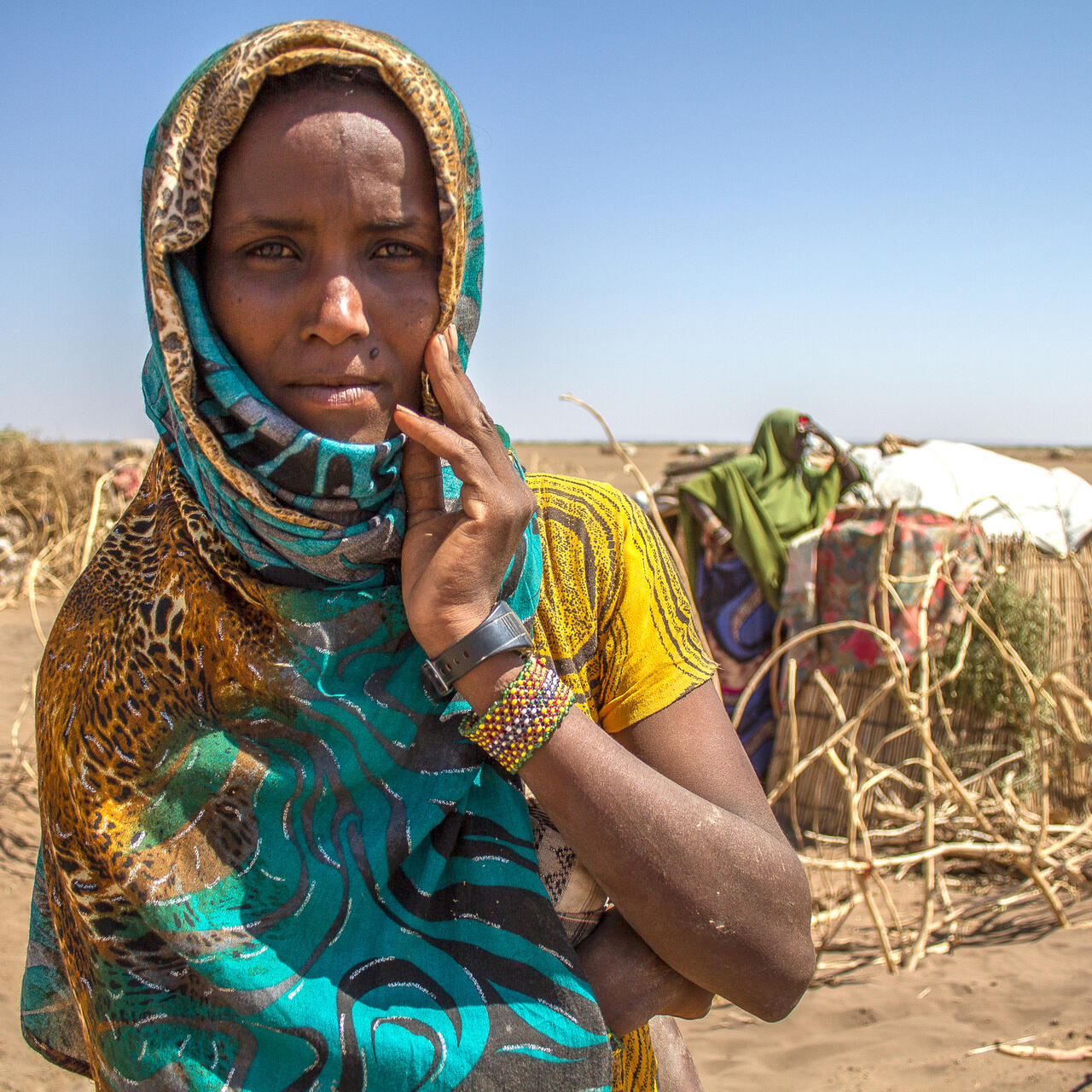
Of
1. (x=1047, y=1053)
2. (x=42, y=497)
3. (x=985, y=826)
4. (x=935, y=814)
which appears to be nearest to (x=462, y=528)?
(x=1047, y=1053)

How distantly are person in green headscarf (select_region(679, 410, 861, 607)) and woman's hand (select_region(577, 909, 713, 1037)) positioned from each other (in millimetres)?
4707

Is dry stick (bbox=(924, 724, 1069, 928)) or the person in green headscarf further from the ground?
the person in green headscarf

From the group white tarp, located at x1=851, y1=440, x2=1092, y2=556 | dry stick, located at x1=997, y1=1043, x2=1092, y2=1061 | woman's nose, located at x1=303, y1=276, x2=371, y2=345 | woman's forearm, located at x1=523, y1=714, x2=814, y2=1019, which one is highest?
woman's nose, located at x1=303, y1=276, x2=371, y2=345

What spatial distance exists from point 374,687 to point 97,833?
0.36 meters

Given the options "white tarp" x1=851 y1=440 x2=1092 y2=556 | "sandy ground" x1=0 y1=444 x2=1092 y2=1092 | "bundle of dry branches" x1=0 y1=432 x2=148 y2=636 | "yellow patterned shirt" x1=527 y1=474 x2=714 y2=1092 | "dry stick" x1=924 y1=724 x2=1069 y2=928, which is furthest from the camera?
"bundle of dry branches" x1=0 y1=432 x2=148 y2=636

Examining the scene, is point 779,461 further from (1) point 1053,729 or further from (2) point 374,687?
(2) point 374,687

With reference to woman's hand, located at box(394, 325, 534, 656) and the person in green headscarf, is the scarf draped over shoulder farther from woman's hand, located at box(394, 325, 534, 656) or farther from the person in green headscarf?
the person in green headscarf

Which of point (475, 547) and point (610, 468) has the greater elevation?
point (475, 547)

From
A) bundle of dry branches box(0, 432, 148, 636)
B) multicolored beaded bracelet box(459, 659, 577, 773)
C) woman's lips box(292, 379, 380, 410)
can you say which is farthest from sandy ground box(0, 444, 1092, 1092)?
bundle of dry branches box(0, 432, 148, 636)

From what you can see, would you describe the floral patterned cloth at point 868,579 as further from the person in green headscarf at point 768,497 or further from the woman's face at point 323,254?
the woman's face at point 323,254

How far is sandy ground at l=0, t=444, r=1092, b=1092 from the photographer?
315 centimetres

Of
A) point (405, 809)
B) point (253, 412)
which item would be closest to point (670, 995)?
point (405, 809)

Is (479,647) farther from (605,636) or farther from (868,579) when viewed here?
(868,579)

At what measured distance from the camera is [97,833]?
1.13 m
